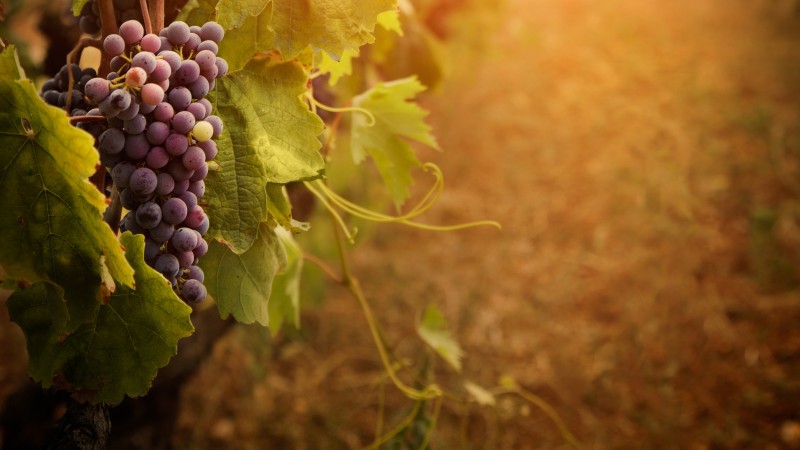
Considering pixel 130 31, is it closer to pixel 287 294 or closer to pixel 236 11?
pixel 236 11

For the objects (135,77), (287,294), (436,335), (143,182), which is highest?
(135,77)

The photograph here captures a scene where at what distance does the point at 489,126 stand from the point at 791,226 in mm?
1890

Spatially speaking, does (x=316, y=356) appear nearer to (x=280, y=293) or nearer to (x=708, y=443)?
(x=280, y=293)

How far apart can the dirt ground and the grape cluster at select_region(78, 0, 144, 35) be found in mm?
1202

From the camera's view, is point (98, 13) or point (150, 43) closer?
point (150, 43)

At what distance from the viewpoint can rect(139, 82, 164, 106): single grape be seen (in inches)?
26.6

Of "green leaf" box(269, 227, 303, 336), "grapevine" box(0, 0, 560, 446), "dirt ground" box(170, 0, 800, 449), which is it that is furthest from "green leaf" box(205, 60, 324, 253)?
"dirt ground" box(170, 0, 800, 449)

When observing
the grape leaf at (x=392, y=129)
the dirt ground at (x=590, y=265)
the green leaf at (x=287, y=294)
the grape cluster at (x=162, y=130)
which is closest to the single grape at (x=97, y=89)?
the grape cluster at (x=162, y=130)

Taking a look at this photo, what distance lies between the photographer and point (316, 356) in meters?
2.86

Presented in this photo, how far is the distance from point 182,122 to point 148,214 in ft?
0.37

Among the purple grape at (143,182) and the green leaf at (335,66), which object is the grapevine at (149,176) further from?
the green leaf at (335,66)

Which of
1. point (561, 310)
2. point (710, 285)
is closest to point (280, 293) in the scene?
point (561, 310)

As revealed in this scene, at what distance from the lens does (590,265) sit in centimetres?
328

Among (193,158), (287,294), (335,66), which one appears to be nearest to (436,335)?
(287,294)
